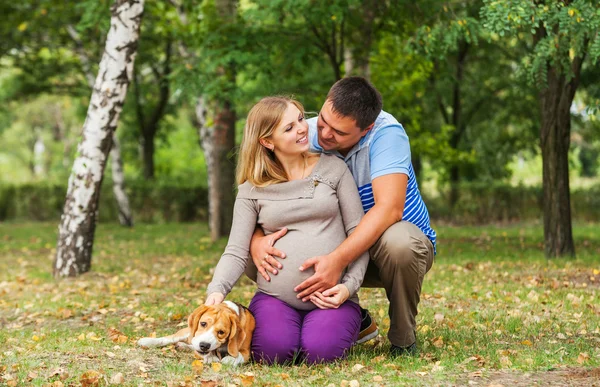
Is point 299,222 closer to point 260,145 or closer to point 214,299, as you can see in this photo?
point 260,145

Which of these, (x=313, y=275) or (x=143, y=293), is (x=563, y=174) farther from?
(x=313, y=275)

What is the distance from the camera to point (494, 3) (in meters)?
7.45

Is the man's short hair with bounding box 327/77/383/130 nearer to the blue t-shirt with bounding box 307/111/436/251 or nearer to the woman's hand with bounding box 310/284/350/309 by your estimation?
the blue t-shirt with bounding box 307/111/436/251

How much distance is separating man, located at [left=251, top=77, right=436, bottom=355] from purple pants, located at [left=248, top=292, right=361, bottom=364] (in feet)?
0.55

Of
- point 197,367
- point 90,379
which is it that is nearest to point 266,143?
point 197,367

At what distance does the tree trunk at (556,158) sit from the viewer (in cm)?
1053

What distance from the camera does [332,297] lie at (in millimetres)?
4555

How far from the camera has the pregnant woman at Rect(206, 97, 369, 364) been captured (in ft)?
15.1

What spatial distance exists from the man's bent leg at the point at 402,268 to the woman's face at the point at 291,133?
77 cm

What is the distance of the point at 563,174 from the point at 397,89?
5.67m

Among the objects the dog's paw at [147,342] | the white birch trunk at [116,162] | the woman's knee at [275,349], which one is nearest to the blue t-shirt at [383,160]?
the woman's knee at [275,349]

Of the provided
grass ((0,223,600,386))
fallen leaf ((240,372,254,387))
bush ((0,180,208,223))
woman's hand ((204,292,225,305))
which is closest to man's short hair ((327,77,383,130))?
woman's hand ((204,292,225,305))

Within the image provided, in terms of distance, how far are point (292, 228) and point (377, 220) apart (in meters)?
0.54

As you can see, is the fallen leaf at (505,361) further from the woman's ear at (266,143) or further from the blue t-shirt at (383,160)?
the woman's ear at (266,143)
